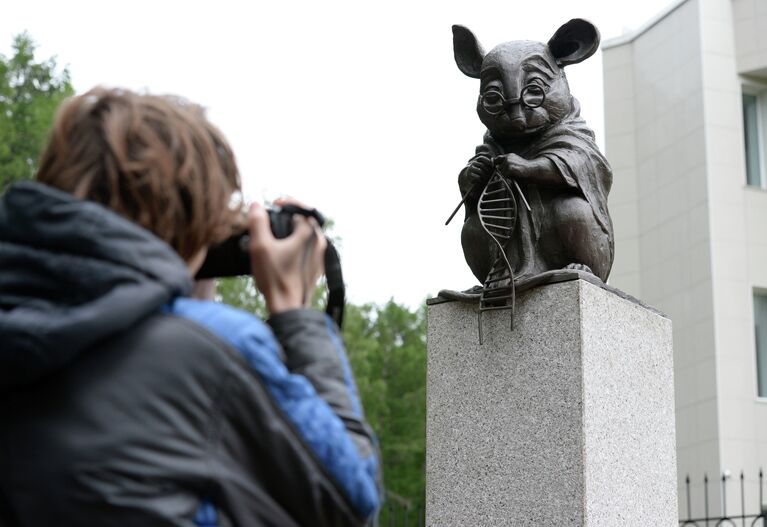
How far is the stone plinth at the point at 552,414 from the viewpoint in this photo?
16.7ft

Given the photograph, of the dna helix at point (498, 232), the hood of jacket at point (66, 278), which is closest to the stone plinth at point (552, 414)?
the dna helix at point (498, 232)

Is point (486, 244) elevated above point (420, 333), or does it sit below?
below

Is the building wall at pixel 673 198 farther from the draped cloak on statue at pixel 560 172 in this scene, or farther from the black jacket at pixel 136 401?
the black jacket at pixel 136 401

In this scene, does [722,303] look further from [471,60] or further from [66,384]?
[66,384]

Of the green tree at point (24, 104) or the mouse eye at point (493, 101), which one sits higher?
the green tree at point (24, 104)

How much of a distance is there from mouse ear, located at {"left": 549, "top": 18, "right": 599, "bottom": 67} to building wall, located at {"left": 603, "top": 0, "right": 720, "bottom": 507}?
13.2 m

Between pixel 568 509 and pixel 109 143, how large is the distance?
3772mm

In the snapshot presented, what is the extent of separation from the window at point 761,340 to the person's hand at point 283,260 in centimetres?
1814

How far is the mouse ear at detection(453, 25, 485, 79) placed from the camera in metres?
5.92

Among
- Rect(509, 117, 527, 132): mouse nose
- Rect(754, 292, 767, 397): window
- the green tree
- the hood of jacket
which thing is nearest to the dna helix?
Rect(509, 117, 527, 132): mouse nose

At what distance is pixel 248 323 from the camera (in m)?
1.55

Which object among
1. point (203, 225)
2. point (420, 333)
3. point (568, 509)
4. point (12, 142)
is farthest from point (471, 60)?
point (420, 333)

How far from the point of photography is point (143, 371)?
58.6 inches

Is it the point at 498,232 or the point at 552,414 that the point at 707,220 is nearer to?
the point at 498,232
